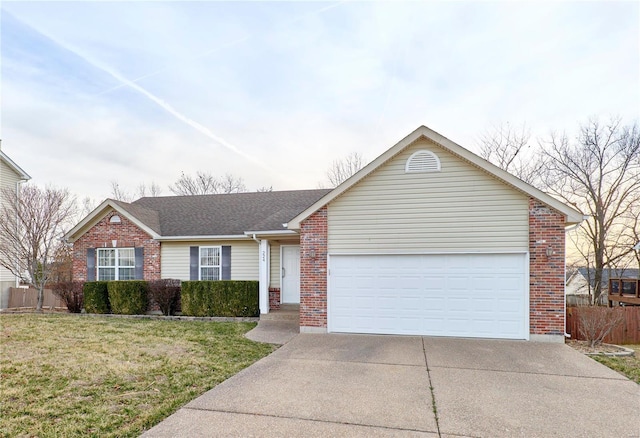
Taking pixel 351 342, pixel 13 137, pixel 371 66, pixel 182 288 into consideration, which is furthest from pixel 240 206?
pixel 13 137

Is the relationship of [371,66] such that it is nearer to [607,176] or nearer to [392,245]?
[392,245]

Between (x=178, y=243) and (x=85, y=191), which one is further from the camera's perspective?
(x=85, y=191)

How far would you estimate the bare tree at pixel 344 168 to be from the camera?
1029 inches

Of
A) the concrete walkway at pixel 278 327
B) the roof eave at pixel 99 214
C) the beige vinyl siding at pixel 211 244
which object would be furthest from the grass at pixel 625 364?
the roof eave at pixel 99 214

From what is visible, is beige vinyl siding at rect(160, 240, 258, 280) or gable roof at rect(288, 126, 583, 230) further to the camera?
beige vinyl siding at rect(160, 240, 258, 280)

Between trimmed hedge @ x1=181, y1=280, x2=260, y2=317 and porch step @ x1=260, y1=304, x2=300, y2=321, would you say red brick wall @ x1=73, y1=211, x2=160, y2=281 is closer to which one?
trimmed hedge @ x1=181, y1=280, x2=260, y2=317

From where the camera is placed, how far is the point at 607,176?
62.2 ft

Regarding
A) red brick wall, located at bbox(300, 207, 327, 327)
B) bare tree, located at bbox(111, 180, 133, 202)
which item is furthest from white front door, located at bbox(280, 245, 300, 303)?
bare tree, located at bbox(111, 180, 133, 202)

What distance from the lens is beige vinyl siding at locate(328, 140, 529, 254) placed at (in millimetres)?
8586

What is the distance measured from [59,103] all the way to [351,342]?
12948mm

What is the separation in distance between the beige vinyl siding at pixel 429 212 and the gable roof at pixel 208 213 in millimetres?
3264

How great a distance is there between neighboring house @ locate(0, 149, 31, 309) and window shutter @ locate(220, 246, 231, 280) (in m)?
10.6

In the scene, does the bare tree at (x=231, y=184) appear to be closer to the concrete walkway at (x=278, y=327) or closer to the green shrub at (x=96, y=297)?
the green shrub at (x=96, y=297)

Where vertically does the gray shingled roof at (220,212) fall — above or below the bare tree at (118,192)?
below
